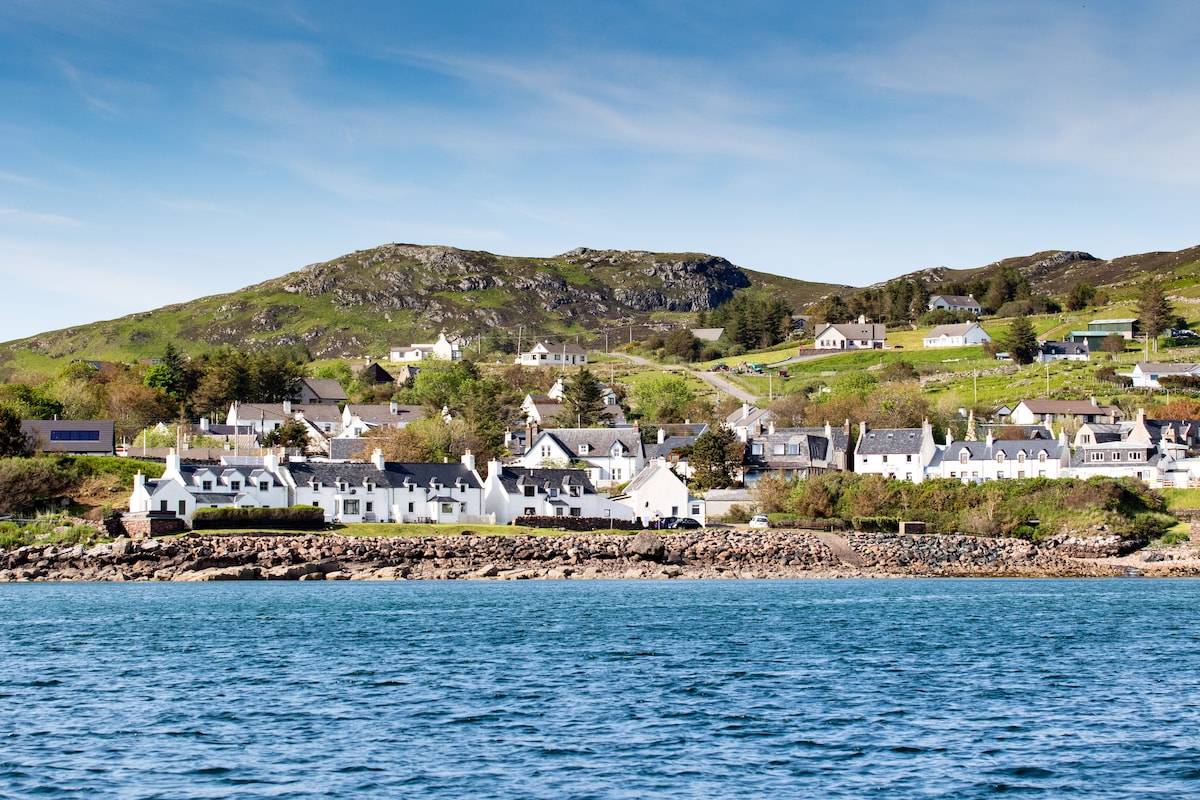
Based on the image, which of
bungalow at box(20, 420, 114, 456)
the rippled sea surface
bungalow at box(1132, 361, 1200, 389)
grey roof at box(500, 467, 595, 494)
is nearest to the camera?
the rippled sea surface

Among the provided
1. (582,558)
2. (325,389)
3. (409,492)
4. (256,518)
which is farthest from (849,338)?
→ (256,518)

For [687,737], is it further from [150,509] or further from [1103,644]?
[150,509]

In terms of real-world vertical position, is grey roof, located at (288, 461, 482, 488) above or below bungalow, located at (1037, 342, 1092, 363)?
below

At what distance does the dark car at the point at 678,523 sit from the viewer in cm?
8544

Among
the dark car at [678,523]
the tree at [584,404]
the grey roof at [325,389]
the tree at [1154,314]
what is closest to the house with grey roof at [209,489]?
the dark car at [678,523]

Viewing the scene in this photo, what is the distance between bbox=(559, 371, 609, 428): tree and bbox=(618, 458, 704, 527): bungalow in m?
37.3

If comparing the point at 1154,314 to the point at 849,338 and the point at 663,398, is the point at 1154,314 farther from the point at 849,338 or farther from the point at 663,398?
the point at 663,398

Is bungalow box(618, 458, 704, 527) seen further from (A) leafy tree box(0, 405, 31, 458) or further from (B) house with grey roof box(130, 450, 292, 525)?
(A) leafy tree box(0, 405, 31, 458)

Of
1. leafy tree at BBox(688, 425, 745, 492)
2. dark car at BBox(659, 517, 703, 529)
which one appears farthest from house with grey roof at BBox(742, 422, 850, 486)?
dark car at BBox(659, 517, 703, 529)

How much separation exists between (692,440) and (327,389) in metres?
64.3

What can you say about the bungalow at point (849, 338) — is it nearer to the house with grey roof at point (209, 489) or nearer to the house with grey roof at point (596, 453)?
the house with grey roof at point (596, 453)

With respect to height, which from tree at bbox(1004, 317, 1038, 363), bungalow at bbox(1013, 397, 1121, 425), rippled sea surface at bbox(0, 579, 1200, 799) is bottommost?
rippled sea surface at bbox(0, 579, 1200, 799)

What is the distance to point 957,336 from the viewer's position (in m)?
169

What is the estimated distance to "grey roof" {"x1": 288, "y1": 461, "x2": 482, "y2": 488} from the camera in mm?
84625
